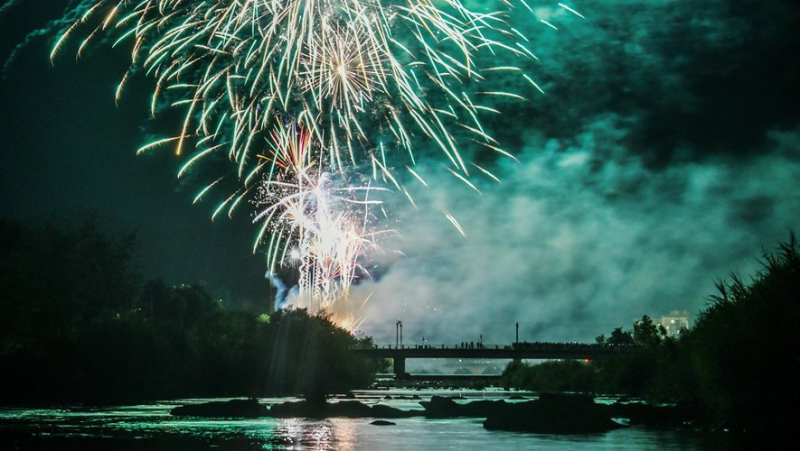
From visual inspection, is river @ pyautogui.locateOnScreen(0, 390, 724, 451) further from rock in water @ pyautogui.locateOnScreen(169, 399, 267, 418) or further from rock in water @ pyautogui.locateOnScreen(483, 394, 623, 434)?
rock in water @ pyautogui.locateOnScreen(169, 399, 267, 418)

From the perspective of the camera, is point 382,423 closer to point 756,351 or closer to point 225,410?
point 225,410

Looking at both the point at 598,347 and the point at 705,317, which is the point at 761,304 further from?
the point at 598,347

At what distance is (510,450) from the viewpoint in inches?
1282

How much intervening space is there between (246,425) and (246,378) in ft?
133

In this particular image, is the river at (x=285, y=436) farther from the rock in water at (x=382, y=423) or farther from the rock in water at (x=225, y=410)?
the rock in water at (x=225, y=410)

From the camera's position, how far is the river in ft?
107

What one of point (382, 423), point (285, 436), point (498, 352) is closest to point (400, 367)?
point (498, 352)

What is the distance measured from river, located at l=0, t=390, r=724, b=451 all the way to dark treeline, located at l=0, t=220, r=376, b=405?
12365mm

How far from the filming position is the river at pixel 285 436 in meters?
32.7

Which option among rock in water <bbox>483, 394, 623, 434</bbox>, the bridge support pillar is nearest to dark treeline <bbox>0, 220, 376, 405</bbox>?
rock in water <bbox>483, 394, 623, 434</bbox>

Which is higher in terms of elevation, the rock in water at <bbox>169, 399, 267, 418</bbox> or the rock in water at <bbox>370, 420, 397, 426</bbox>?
the rock in water at <bbox>169, 399, 267, 418</bbox>

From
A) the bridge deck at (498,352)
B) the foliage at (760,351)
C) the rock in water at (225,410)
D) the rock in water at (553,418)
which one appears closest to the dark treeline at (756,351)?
the foliage at (760,351)

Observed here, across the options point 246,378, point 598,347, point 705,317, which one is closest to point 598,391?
point 598,347

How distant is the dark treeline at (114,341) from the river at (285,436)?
40.6 feet
